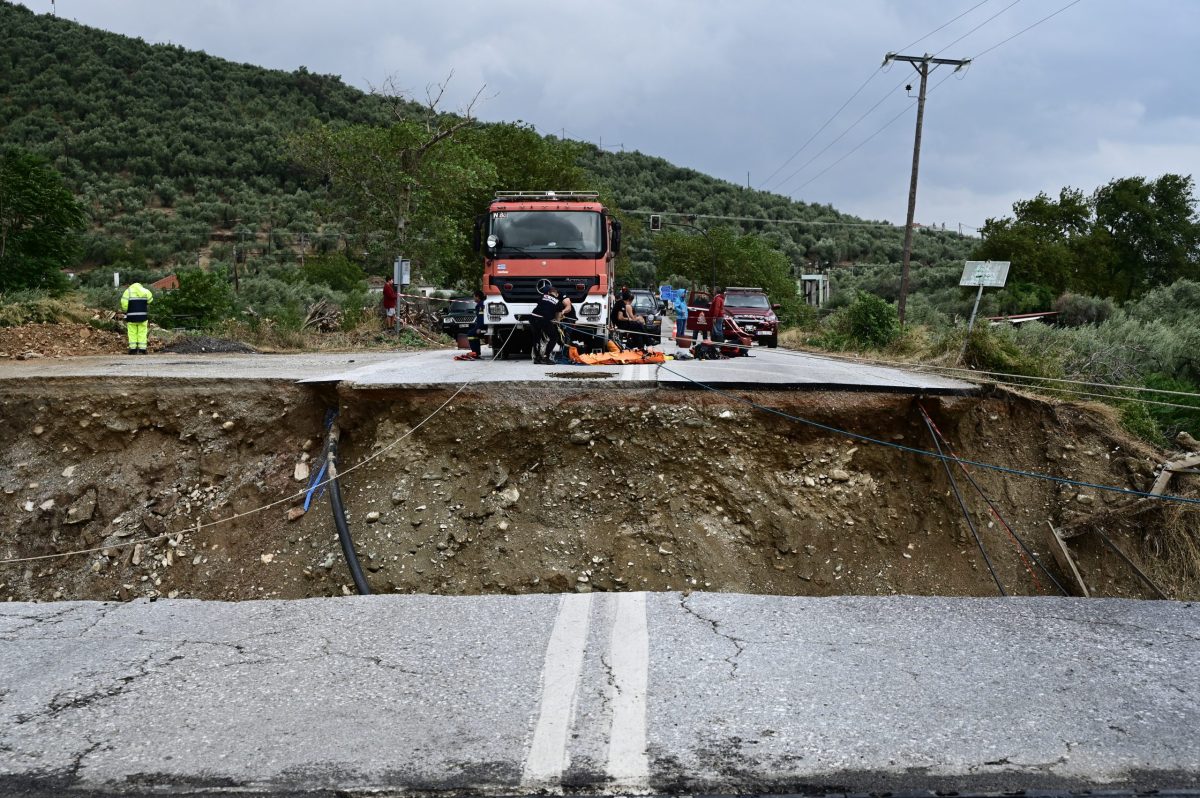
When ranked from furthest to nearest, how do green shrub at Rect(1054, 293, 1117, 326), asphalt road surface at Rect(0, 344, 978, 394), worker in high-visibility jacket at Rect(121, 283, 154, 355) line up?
1. green shrub at Rect(1054, 293, 1117, 326)
2. worker in high-visibility jacket at Rect(121, 283, 154, 355)
3. asphalt road surface at Rect(0, 344, 978, 394)

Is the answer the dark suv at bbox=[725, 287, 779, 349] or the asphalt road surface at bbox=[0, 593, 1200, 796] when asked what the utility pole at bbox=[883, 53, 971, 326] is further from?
the asphalt road surface at bbox=[0, 593, 1200, 796]

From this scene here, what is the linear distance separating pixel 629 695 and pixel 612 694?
0.24 ft

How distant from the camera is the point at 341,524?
8477mm

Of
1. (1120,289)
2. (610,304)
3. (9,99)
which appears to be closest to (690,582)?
(610,304)

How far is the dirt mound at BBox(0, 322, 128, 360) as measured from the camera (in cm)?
1648

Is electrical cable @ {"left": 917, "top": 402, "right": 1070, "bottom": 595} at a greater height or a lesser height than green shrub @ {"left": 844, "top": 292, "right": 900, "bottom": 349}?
lesser

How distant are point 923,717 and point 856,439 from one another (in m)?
6.41

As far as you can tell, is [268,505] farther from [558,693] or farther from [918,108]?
[918,108]

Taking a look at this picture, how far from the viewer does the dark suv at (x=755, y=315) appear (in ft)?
92.9

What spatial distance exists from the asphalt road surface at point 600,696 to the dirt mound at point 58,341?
13626 mm

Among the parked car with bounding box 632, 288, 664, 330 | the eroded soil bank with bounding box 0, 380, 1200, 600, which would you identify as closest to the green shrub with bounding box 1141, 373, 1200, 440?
the eroded soil bank with bounding box 0, 380, 1200, 600

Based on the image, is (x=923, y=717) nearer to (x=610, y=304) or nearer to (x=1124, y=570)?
(x=1124, y=570)

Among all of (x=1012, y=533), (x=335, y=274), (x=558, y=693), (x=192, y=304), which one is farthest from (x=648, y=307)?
(x=558, y=693)

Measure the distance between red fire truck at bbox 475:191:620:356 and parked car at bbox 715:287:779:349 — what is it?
12.7 metres
